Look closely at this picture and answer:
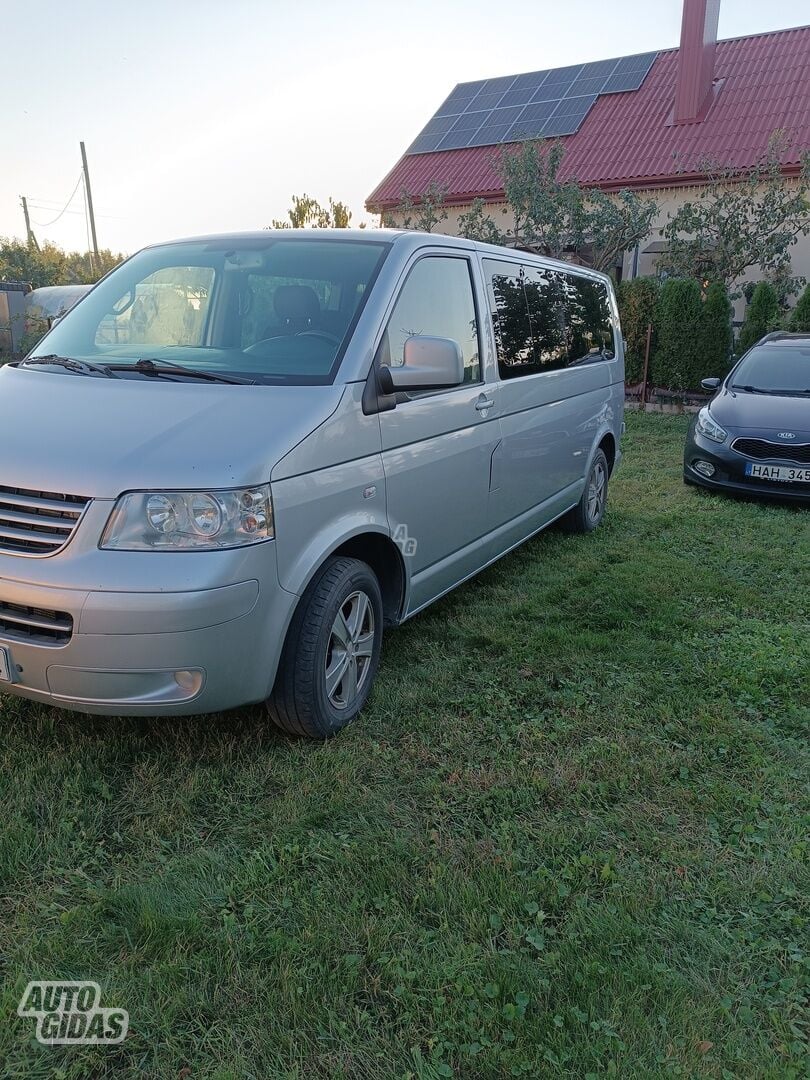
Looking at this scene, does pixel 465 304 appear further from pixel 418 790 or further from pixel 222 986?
pixel 222 986

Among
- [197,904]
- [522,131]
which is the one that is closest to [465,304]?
[197,904]

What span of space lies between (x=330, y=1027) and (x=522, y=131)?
19029 millimetres

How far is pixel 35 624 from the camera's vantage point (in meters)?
2.59

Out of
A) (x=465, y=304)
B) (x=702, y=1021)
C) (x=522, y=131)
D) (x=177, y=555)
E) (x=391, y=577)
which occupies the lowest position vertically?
(x=702, y=1021)

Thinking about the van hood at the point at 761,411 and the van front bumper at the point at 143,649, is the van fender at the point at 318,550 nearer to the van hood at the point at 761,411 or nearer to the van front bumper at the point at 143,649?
the van front bumper at the point at 143,649

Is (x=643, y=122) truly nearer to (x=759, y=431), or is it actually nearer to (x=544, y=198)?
(x=544, y=198)

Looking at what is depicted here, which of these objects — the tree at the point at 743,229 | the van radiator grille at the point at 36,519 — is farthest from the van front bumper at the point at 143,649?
the tree at the point at 743,229

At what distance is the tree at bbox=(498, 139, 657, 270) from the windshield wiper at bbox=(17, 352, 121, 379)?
12459 mm

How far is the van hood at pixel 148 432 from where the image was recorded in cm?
260

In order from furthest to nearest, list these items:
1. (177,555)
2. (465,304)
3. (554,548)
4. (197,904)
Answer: (554,548) → (465,304) → (177,555) → (197,904)

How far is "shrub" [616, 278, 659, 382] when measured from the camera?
13453mm

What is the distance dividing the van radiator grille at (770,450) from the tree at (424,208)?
10.8 meters

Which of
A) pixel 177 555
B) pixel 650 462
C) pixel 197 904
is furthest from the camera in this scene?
pixel 650 462

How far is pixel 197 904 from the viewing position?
2336 mm
